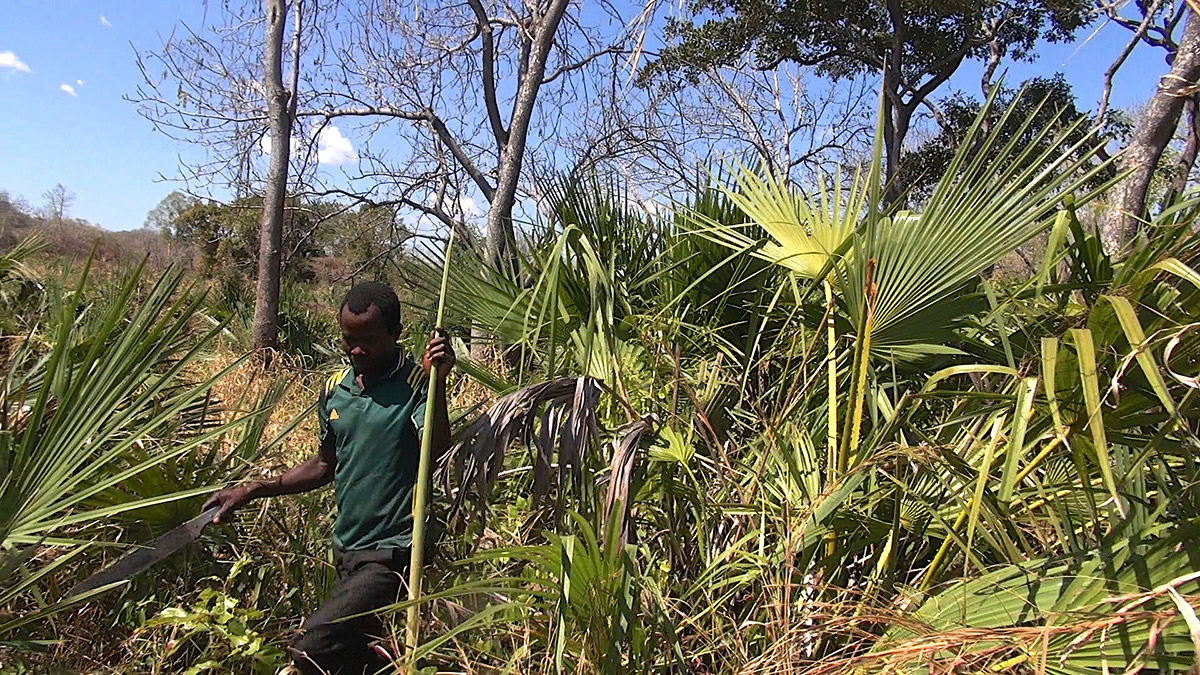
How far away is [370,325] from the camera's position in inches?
91.9

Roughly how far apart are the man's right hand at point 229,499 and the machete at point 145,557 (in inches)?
0.8

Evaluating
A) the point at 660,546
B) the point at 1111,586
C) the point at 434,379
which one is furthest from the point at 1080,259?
the point at 434,379

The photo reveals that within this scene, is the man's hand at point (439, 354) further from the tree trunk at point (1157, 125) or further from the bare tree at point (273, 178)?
the bare tree at point (273, 178)

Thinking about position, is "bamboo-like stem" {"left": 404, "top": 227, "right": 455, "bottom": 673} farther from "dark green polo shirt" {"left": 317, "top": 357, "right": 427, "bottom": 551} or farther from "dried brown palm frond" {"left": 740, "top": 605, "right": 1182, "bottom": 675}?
"dried brown palm frond" {"left": 740, "top": 605, "right": 1182, "bottom": 675}

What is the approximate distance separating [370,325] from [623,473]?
2.97ft

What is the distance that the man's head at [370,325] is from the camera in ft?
7.64

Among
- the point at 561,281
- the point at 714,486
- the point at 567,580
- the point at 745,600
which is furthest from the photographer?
the point at 561,281

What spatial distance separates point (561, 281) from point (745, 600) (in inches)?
51.2

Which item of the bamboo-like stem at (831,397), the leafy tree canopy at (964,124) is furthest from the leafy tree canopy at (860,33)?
the bamboo-like stem at (831,397)

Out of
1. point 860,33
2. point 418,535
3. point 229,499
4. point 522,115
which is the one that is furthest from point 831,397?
point 860,33

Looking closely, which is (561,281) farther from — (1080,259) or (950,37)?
(950,37)

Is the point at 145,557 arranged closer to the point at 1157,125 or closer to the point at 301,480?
the point at 301,480

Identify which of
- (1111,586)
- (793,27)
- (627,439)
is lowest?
(1111,586)

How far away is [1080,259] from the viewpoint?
1993 millimetres
